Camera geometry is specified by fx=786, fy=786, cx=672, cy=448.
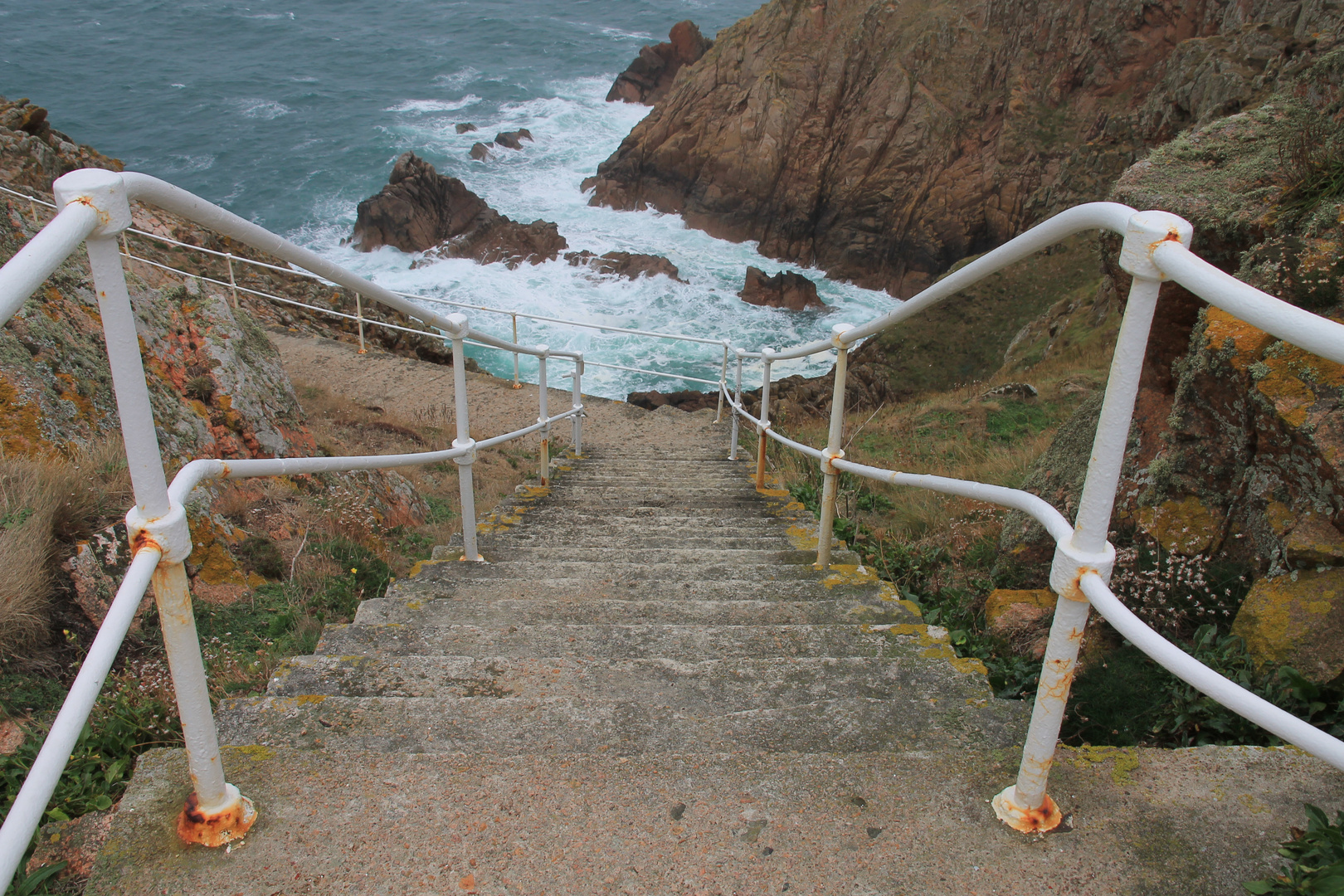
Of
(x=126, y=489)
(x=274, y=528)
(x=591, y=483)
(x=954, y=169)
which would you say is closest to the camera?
(x=126, y=489)

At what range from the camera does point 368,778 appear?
159cm

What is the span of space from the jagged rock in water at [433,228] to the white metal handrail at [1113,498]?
83.5 ft

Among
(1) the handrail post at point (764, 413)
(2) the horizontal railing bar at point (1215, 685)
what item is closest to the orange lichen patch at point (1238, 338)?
(2) the horizontal railing bar at point (1215, 685)

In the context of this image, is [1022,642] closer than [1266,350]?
No

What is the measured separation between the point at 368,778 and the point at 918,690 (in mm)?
1313

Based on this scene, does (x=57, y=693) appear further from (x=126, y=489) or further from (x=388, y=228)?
(x=388, y=228)

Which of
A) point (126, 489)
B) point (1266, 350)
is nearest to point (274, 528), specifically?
point (126, 489)

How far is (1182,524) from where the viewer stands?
2.64 meters

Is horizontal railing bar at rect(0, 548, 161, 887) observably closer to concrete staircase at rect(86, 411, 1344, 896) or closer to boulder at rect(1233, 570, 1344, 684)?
concrete staircase at rect(86, 411, 1344, 896)

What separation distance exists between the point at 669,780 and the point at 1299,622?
1702 mm

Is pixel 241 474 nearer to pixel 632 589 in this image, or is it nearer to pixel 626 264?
pixel 632 589

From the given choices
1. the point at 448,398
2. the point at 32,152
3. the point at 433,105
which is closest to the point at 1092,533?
the point at 448,398

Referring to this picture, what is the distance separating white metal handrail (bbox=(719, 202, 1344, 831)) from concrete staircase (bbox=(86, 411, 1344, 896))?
0.17 meters

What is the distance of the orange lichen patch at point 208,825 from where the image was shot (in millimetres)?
1401
